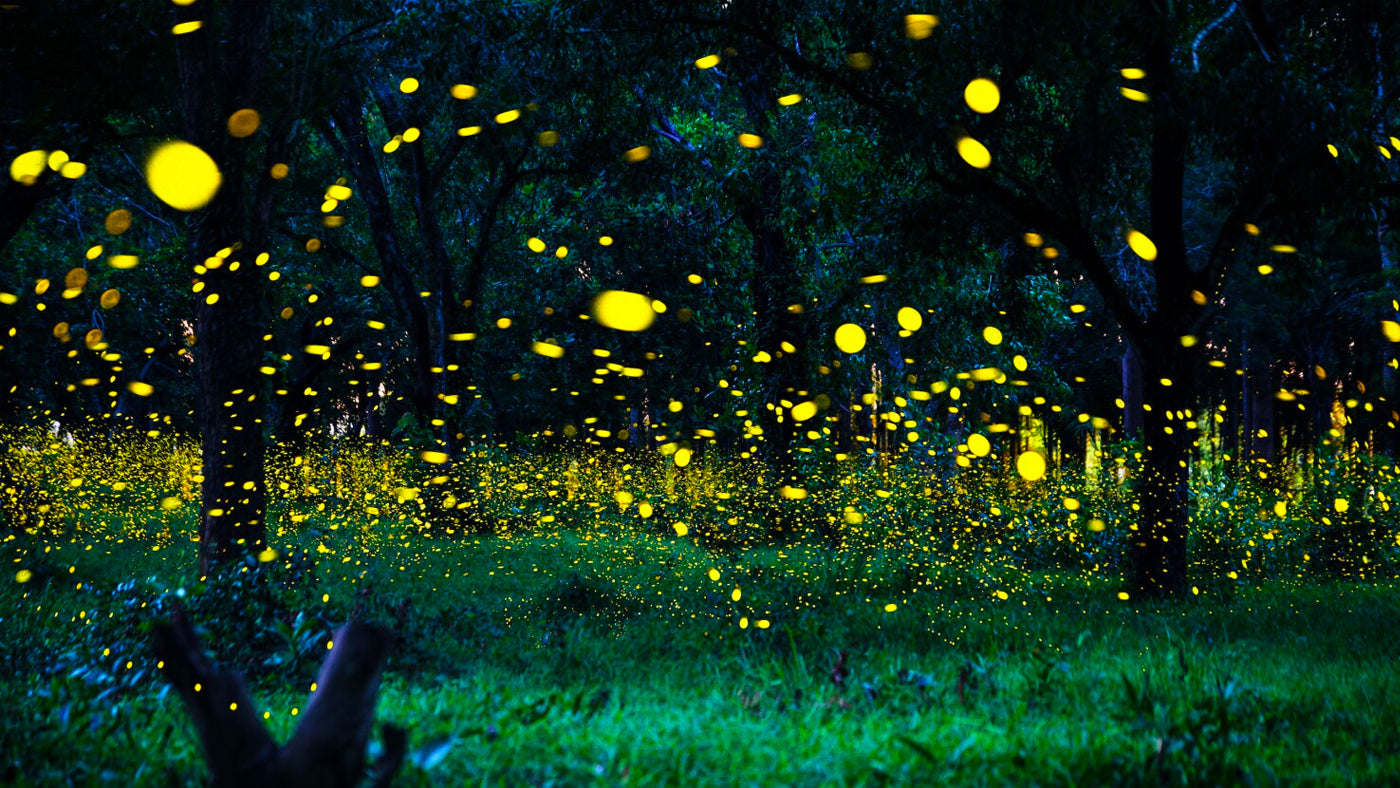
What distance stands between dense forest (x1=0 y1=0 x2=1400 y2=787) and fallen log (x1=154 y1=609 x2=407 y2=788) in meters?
0.01

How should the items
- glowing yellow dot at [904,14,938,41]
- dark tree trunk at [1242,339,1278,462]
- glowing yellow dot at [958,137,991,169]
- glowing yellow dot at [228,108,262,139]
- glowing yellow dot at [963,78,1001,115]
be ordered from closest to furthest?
glowing yellow dot at [904,14,938,41]
glowing yellow dot at [963,78,1001,115]
glowing yellow dot at [958,137,991,169]
glowing yellow dot at [228,108,262,139]
dark tree trunk at [1242,339,1278,462]

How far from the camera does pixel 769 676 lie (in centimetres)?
613

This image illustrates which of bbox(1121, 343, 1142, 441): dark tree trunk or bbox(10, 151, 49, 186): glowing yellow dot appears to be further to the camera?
bbox(1121, 343, 1142, 441): dark tree trunk

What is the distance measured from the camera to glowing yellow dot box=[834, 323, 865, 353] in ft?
41.1

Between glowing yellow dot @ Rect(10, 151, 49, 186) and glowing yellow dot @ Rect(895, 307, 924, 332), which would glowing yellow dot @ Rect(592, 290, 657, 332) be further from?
glowing yellow dot @ Rect(10, 151, 49, 186)

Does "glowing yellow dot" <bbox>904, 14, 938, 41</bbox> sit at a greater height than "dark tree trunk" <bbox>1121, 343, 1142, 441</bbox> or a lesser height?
greater

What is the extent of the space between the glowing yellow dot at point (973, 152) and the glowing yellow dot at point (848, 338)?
4.18 meters

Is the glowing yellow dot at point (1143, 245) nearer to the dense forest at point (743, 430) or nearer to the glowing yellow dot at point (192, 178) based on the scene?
the dense forest at point (743, 430)

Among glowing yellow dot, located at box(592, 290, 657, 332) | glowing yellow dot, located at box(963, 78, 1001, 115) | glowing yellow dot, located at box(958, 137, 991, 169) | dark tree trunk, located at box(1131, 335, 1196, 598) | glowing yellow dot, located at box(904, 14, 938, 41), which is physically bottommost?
dark tree trunk, located at box(1131, 335, 1196, 598)

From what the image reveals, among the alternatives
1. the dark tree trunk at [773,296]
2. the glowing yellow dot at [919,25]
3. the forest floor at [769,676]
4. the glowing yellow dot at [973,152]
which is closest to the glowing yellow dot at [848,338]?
the dark tree trunk at [773,296]

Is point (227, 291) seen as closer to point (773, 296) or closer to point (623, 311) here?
point (773, 296)

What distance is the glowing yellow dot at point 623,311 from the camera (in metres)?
22.0

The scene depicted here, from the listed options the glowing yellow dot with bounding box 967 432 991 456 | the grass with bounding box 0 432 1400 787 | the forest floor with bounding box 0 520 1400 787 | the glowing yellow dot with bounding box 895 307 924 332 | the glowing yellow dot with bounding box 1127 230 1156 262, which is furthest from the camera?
the glowing yellow dot with bounding box 967 432 991 456

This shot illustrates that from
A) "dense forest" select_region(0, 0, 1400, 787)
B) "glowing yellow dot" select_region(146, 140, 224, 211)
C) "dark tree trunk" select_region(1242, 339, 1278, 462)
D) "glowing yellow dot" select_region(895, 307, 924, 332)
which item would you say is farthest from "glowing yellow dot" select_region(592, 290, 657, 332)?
"dark tree trunk" select_region(1242, 339, 1278, 462)
